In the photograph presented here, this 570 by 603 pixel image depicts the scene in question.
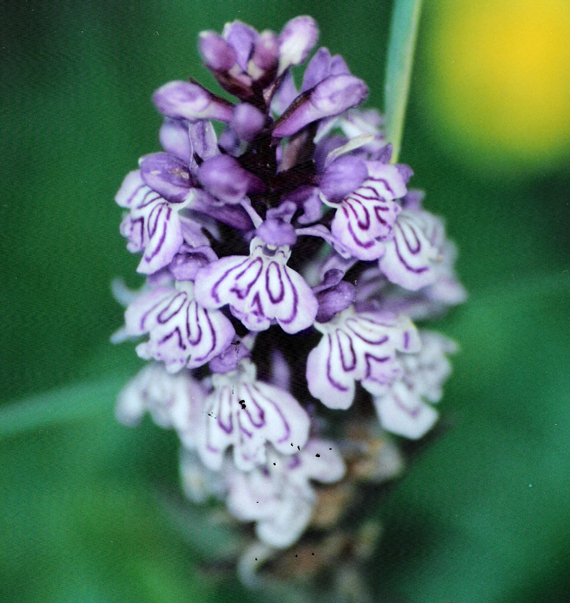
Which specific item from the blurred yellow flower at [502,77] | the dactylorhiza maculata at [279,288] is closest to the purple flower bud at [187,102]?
the dactylorhiza maculata at [279,288]

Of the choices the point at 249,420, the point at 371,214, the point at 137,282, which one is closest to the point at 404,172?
the point at 371,214

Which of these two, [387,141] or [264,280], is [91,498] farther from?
[387,141]

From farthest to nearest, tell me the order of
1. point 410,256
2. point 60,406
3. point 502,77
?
point 502,77 → point 60,406 → point 410,256

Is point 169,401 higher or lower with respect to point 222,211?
lower

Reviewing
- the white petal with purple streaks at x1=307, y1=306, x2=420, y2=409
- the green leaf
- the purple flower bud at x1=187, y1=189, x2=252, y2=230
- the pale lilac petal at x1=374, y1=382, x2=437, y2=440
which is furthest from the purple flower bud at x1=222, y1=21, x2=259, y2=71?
the green leaf

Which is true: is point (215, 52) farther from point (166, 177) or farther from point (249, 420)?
point (249, 420)

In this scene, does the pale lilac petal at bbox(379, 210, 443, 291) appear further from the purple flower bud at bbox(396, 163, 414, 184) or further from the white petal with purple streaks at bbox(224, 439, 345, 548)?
the white petal with purple streaks at bbox(224, 439, 345, 548)

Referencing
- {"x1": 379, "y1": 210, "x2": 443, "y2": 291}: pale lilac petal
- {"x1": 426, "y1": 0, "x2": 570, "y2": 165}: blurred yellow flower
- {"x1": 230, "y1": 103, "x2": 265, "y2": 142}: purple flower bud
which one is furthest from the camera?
{"x1": 426, "y1": 0, "x2": 570, "y2": 165}: blurred yellow flower
